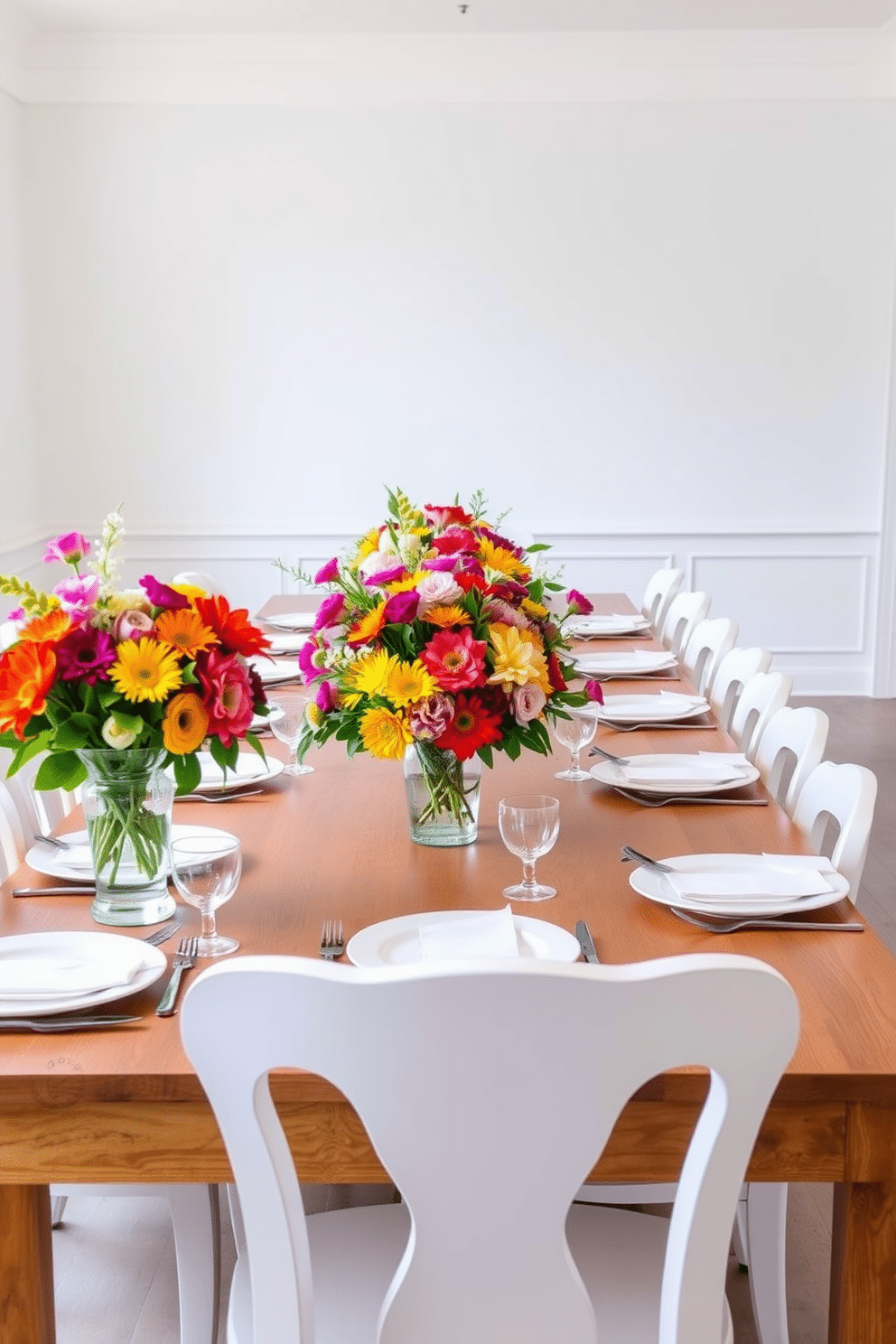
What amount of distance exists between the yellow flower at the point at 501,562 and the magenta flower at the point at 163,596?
52cm

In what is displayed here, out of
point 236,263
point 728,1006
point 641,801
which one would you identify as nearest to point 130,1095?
point 728,1006

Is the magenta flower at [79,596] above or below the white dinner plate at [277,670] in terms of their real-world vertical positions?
above

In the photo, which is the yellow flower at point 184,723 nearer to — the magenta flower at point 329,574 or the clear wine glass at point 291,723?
the magenta flower at point 329,574

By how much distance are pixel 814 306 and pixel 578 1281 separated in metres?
5.73

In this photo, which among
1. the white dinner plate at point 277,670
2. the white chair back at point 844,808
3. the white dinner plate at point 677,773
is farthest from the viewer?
the white dinner plate at point 277,670

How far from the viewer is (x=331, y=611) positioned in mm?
1933

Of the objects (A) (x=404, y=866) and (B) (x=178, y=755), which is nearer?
(B) (x=178, y=755)

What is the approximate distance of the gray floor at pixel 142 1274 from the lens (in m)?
2.01

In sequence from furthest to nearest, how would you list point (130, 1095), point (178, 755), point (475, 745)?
1. point (475, 745)
2. point (178, 755)
3. point (130, 1095)

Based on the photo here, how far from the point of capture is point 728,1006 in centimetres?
97

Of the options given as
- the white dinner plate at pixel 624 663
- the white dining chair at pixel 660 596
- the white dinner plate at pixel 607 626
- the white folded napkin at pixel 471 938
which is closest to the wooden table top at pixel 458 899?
the white folded napkin at pixel 471 938

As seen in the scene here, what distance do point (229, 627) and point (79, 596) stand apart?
0.18m

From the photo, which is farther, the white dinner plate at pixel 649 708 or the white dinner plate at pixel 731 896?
the white dinner plate at pixel 649 708

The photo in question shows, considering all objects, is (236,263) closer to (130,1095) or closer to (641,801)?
(641,801)
